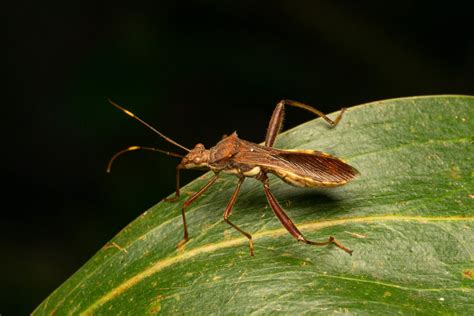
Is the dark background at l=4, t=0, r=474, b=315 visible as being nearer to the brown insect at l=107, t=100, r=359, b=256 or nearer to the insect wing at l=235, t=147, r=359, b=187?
the brown insect at l=107, t=100, r=359, b=256

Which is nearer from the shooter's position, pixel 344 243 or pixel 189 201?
pixel 344 243

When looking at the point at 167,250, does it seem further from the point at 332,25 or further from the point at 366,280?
the point at 332,25

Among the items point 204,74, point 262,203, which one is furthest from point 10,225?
point 262,203

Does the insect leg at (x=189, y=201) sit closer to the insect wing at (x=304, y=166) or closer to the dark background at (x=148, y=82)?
the insect wing at (x=304, y=166)

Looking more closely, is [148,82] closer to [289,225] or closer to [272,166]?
[272,166]

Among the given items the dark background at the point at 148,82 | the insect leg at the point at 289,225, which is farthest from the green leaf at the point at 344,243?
the dark background at the point at 148,82

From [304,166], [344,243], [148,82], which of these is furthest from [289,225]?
[148,82]
